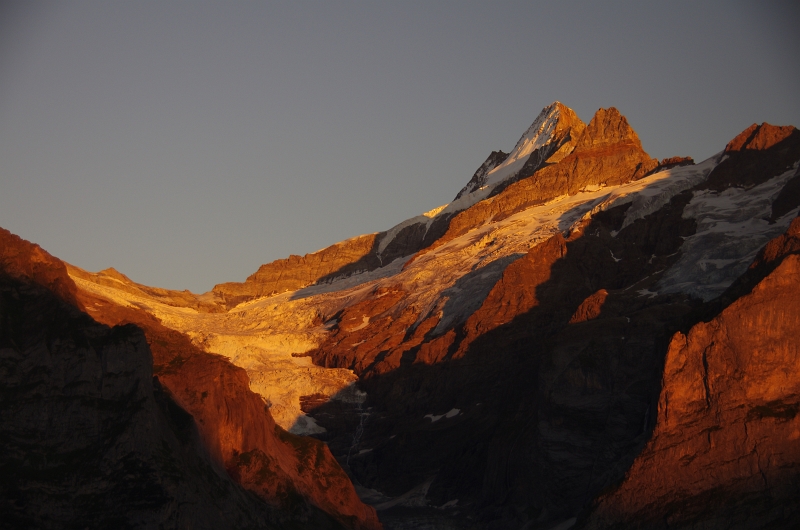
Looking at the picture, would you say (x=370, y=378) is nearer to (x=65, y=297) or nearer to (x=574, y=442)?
(x=574, y=442)

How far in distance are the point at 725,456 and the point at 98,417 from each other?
4273cm

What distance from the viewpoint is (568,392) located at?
454 feet

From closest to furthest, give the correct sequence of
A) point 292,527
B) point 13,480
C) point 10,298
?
point 13,480, point 10,298, point 292,527

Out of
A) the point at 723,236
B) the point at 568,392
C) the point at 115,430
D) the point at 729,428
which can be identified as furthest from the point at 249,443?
the point at 723,236

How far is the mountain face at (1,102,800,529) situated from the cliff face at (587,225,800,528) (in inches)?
5.1

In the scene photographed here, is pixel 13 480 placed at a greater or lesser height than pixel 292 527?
greater

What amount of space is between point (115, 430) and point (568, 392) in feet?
201

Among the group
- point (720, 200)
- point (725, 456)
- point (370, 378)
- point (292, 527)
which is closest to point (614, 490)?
point (725, 456)

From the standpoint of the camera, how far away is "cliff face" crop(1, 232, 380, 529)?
268 ft

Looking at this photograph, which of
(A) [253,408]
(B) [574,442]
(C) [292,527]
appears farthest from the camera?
(B) [574,442]

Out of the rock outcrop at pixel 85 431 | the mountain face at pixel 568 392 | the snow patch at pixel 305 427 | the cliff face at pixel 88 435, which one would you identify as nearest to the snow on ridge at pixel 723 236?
the mountain face at pixel 568 392

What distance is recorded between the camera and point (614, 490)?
10588 centimetres

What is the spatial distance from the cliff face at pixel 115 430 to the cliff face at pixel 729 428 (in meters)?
23.3

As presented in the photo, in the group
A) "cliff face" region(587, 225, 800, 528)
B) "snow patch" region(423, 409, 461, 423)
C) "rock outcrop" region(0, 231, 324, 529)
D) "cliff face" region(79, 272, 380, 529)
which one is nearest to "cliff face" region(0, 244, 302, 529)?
"rock outcrop" region(0, 231, 324, 529)
